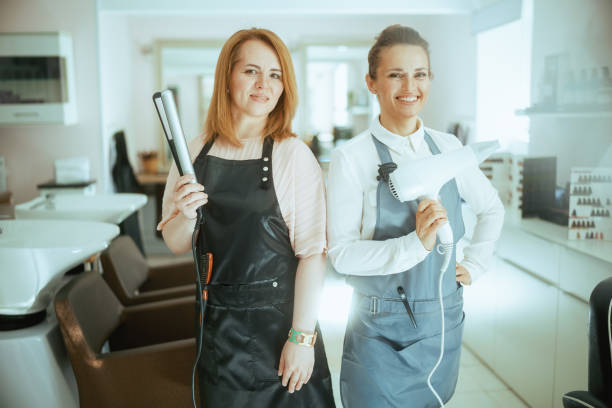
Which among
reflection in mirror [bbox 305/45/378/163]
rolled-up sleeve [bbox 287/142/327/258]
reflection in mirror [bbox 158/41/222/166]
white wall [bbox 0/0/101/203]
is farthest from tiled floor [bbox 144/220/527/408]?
reflection in mirror [bbox 158/41/222/166]

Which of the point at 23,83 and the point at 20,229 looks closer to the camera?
the point at 20,229

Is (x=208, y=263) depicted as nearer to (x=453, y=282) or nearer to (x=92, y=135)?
(x=453, y=282)

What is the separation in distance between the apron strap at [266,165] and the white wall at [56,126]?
3193 mm

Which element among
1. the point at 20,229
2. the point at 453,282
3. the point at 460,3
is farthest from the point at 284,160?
the point at 460,3

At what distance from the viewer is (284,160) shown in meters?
1.22

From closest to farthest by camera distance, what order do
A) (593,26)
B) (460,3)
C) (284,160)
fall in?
1. (284,160)
2. (593,26)
3. (460,3)

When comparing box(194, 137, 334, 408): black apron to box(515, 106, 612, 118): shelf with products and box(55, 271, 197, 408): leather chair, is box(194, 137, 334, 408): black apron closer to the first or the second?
box(55, 271, 197, 408): leather chair

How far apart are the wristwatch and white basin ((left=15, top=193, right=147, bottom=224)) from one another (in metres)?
1.76

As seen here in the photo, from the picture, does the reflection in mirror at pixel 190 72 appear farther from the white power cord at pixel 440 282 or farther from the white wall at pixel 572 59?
the white power cord at pixel 440 282

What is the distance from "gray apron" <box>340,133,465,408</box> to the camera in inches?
48.1

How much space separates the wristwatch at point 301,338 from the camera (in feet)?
4.02

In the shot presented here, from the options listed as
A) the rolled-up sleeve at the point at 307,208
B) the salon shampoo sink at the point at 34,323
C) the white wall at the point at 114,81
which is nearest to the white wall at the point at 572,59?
the rolled-up sleeve at the point at 307,208

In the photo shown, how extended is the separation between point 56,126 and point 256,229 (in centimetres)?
336

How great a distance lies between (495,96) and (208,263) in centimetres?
242
